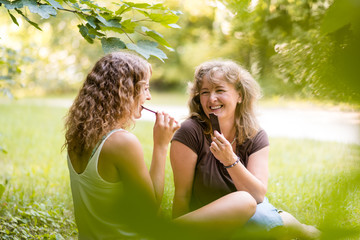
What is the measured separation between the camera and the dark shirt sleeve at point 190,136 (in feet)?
7.48

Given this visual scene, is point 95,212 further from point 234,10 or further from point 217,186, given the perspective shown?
point 234,10

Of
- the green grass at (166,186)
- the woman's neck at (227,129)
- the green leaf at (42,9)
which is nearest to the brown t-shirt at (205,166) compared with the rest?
the woman's neck at (227,129)

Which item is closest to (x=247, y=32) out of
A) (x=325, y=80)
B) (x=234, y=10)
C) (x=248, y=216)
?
(x=234, y=10)

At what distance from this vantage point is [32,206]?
9.04 feet

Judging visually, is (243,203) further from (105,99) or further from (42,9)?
(42,9)

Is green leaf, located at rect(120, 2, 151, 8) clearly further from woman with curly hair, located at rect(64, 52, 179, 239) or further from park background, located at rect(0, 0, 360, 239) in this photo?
woman with curly hair, located at rect(64, 52, 179, 239)

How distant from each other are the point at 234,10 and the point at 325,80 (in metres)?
0.15

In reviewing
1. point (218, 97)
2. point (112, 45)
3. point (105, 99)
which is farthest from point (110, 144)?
point (218, 97)

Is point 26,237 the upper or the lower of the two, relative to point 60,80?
lower

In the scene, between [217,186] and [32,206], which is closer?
[217,186]

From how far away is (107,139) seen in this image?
5.40 feet


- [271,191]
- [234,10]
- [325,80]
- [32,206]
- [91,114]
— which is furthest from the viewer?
[271,191]

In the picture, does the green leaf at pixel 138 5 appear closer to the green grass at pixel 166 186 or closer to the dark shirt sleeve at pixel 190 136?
the green grass at pixel 166 186

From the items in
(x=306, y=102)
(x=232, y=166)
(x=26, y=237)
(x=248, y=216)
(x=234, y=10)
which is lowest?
(x=26, y=237)
